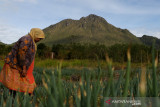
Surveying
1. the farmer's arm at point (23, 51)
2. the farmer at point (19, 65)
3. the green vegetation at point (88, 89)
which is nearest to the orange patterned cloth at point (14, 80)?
the farmer at point (19, 65)

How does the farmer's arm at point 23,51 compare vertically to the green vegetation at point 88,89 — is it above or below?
above

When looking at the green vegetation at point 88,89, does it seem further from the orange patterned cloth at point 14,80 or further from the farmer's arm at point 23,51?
the orange patterned cloth at point 14,80

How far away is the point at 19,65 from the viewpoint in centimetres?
345

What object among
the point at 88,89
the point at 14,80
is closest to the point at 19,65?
the point at 14,80

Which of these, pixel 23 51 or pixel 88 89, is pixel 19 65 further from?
pixel 88 89

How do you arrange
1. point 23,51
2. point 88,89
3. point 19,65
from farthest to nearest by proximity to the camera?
point 19,65 < point 23,51 < point 88,89

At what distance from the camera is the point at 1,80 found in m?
3.49

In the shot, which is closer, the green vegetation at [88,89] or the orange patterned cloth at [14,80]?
the green vegetation at [88,89]

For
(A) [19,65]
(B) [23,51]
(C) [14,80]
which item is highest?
(B) [23,51]

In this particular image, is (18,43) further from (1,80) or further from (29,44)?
(1,80)

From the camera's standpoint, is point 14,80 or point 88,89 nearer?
point 88,89

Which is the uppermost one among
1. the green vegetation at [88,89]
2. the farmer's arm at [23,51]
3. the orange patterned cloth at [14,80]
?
the farmer's arm at [23,51]

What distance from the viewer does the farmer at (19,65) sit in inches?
131

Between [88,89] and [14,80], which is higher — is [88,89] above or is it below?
above
